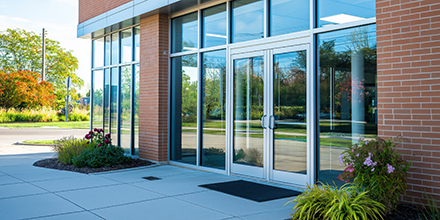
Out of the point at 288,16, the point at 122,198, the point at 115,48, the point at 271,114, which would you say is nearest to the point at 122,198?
the point at 122,198

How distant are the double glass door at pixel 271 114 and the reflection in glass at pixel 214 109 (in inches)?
16.6

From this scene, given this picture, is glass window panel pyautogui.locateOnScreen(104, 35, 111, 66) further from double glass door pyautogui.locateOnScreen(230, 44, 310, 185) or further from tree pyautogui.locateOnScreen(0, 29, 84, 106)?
tree pyautogui.locateOnScreen(0, 29, 84, 106)

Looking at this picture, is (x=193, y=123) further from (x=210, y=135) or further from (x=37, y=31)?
(x=37, y=31)

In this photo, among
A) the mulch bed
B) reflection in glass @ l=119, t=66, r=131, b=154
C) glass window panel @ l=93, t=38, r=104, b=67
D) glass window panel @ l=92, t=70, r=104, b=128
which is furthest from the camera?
glass window panel @ l=93, t=38, r=104, b=67

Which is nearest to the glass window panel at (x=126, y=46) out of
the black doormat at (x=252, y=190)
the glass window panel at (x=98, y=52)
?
the glass window panel at (x=98, y=52)

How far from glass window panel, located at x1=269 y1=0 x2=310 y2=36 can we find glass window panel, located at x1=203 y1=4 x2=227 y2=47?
1515mm

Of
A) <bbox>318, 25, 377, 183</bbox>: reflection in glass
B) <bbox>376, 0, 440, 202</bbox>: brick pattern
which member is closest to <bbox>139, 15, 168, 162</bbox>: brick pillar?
<bbox>318, 25, 377, 183</bbox>: reflection in glass

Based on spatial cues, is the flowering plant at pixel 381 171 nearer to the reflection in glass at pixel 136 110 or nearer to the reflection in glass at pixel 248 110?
the reflection in glass at pixel 248 110

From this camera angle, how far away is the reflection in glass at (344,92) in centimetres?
603

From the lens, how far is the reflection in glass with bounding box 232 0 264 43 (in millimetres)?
8023

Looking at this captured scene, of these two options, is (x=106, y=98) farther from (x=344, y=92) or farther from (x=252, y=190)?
(x=344, y=92)

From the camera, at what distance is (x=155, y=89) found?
10.4 metres

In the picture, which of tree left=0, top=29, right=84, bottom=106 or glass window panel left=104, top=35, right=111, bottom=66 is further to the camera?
tree left=0, top=29, right=84, bottom=106

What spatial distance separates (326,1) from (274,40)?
1.31 m
